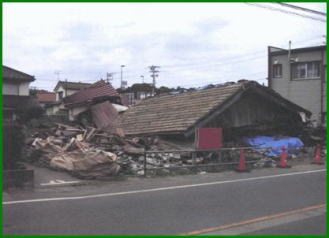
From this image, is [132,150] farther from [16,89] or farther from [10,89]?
[16,89]

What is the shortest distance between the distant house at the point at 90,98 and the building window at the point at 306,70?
1554 centimetres

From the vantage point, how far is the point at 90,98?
3731 centimetres

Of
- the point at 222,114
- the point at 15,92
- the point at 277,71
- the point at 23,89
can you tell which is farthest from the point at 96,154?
the point at 277,71

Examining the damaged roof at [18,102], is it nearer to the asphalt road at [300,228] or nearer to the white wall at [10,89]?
the white wall at [10,89]

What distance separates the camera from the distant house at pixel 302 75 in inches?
1487

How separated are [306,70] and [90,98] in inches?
729

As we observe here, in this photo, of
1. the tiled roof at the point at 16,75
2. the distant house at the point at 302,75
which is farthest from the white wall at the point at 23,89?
the distant house at the point at 302,75

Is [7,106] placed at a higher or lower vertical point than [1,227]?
higher

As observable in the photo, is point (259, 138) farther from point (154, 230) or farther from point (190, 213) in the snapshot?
point (154, 230)

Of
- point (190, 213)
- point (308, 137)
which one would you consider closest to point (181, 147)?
point (308, 137)

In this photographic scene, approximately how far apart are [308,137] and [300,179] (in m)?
13.2

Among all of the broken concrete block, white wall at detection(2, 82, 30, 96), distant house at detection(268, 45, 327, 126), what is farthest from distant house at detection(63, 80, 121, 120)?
the broken concrete block

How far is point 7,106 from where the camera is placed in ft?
113

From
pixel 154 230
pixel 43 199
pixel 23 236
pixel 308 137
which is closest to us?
pixel 23 236
